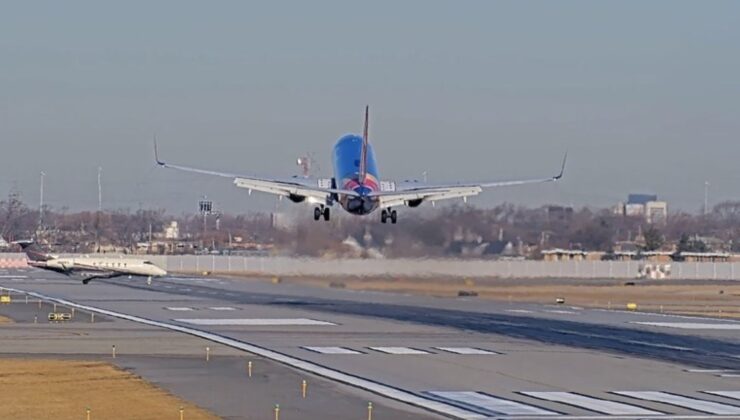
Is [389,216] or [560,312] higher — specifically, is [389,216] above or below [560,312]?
above

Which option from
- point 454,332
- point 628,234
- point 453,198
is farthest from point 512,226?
point 628,234

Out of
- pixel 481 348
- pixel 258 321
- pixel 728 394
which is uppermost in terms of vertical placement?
pixel 258 321

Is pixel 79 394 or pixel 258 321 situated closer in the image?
pixel 79 394

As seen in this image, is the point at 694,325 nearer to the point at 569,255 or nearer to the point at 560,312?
the point at 560,312

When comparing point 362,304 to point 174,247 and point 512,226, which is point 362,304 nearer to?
point 512,226

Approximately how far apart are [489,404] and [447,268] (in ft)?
144

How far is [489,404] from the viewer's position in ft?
124

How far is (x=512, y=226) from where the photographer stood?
8469 cm

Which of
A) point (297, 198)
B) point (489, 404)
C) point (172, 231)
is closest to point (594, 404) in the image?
point (489, 404)

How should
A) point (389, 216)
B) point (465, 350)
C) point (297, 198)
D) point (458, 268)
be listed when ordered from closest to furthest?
point (465, 350) → point (458, 268) → point (389, 216) → point (297, 198)

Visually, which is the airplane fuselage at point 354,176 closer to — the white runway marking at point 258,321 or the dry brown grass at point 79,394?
the white runway marking at point 258,321

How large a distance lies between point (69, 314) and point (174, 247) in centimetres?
10746

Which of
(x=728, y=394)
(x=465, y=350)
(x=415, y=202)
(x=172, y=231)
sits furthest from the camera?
(x=172, y=231)

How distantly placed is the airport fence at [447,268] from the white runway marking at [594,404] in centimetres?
4091
